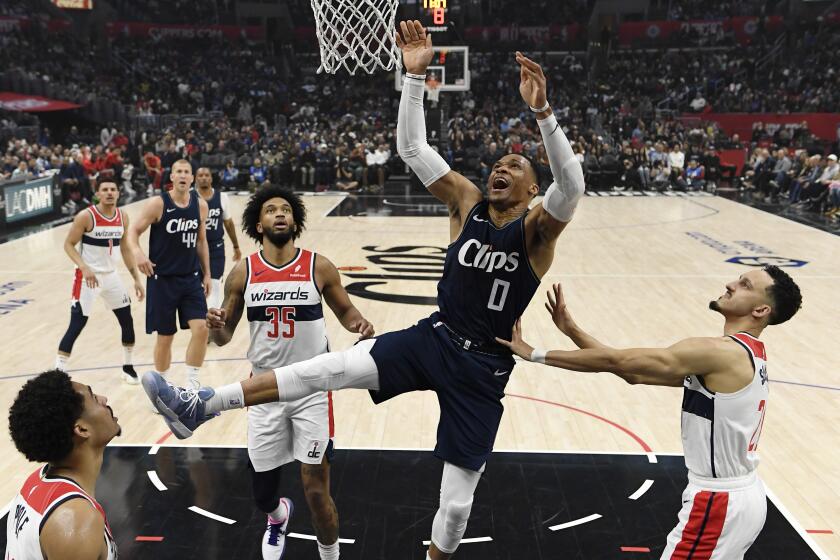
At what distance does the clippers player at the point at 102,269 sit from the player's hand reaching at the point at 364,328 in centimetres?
368

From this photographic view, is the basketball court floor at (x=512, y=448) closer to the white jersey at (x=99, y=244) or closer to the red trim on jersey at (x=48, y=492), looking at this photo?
the white jersey at (x=99, y=244)

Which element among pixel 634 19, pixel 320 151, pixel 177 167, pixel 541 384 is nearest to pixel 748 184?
pixel 320 151

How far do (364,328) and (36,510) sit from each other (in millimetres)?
2102

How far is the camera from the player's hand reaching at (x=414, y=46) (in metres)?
4.01

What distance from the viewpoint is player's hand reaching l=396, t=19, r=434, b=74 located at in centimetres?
401

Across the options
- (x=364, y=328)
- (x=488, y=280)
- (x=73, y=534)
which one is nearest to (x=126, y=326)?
(x=364, y=328)

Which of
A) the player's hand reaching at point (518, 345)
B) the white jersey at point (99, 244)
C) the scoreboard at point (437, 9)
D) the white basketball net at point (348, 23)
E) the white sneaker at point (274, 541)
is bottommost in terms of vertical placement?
the white sneaker at point (274, 541)

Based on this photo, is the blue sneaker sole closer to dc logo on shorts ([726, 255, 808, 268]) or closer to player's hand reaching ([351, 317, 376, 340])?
player's hand reaching ([351, 317, 376, 340])

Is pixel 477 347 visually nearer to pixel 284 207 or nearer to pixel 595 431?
pixel 284 207

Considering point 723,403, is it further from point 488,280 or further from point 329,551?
point 329,551

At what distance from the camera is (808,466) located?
5762 millimetres

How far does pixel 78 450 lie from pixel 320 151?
76.0 feet

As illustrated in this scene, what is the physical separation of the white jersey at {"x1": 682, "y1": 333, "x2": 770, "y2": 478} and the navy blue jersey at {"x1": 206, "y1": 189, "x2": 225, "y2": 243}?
5.85 meters

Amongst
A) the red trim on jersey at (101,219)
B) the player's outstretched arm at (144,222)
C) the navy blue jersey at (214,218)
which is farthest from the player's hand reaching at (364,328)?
the navy blue jersey at (214,218)
